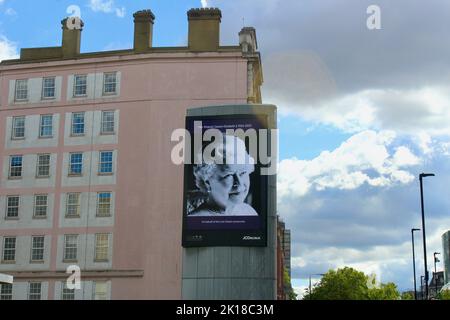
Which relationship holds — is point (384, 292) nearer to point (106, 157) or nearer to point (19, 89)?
point (106, 157)

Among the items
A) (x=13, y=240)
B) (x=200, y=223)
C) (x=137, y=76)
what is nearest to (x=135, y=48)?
(x=137, y=76)

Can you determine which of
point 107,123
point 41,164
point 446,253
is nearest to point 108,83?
point 107,123

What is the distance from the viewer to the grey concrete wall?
133ft

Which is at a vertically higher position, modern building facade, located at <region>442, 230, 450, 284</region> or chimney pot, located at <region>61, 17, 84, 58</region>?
chimney pot, located at <region>61, 17, 84, 58</region>

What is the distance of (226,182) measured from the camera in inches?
1673

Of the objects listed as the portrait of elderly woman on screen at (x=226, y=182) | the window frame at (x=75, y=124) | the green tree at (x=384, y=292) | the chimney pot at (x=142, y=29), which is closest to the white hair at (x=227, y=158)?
the portrait of elderly woman on screen at (x=226, y=182)

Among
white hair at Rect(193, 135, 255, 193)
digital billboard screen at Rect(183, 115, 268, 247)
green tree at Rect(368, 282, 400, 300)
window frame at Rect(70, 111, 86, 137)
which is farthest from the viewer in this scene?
green tree at Rect(368, 282, 400, 300)

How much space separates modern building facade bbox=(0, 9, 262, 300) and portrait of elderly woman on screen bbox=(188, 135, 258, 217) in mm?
15019

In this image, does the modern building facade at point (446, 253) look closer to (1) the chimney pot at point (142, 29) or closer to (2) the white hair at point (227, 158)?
(1) the chimney pot at point (142, 29)

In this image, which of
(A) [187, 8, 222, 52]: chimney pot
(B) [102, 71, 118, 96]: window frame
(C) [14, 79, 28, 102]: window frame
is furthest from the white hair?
(C) [14, 79, 28, 102]: window frame

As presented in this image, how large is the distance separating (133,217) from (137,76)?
1363cm

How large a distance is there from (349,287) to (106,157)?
239 ft

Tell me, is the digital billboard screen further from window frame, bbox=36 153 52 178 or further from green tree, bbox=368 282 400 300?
green tree, bbox=368 282 400 300

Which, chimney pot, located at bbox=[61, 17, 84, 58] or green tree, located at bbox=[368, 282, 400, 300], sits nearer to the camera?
chimney pot, located at bbox=[61, 17, 84, 58]
